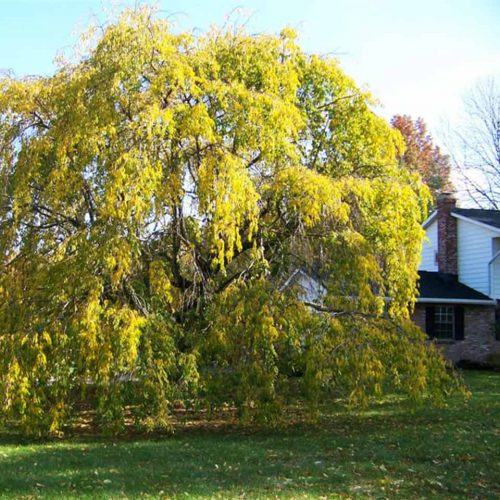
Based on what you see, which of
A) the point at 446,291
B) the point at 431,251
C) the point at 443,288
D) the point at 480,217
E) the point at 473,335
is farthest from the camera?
the point at 431,251

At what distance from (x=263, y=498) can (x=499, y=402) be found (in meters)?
9.63

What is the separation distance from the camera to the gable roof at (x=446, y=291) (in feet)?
77.3

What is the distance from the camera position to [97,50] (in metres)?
11.2

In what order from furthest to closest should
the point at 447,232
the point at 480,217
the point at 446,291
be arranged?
the point at 447,232
the point at 480,217
the point at 446,291

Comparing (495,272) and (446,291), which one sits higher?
(495,272)

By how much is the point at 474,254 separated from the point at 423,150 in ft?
74.6

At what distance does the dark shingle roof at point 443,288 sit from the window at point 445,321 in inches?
18.4

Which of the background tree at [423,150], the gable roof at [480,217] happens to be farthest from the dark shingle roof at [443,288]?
the background tree at [423,150]

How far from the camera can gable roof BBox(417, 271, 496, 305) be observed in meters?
23.5

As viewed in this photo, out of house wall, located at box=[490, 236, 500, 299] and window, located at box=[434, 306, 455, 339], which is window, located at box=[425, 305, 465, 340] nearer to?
window, located at box=[434, 306, 455, 339]

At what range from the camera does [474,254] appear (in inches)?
995

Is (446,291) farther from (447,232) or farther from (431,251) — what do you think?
(431,251)

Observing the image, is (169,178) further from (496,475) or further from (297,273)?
(496,475)

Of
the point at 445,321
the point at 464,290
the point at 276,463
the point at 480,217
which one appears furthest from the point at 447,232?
the point at 276,463
